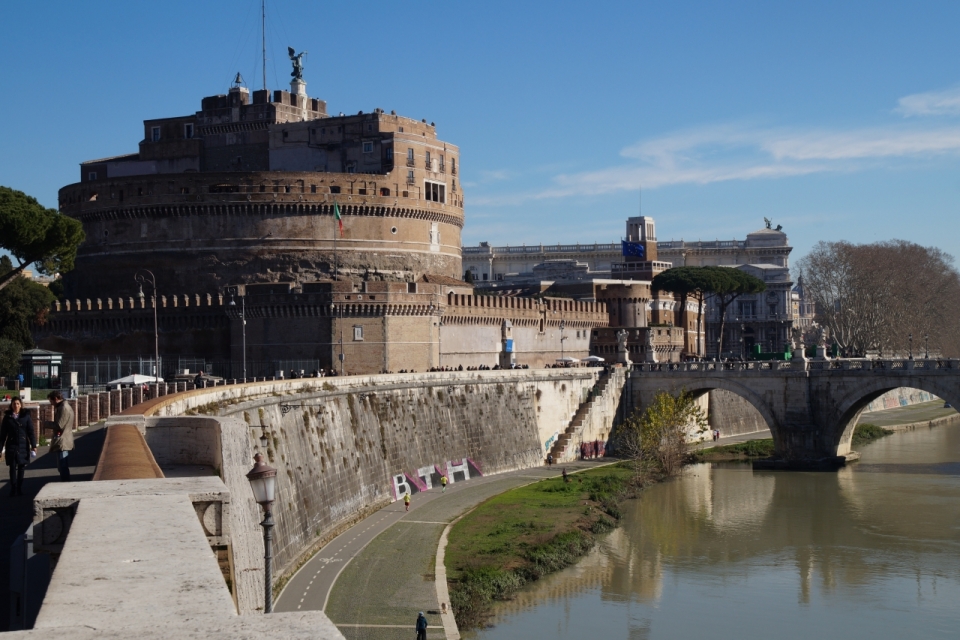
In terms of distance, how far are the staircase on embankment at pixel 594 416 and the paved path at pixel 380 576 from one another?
48.0 ft

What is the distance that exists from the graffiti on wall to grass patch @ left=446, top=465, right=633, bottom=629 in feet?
8.00

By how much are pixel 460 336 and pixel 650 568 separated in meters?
26.6

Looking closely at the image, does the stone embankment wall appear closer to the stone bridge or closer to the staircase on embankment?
the staircase on embankment

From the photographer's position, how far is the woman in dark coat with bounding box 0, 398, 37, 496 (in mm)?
13844

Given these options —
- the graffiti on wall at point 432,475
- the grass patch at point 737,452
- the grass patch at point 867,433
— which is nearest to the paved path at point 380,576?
the graffiti on wall at point 432,475

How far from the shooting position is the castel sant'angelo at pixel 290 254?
51094 mm

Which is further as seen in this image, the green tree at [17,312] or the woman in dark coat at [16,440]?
the green tree at [17,312]

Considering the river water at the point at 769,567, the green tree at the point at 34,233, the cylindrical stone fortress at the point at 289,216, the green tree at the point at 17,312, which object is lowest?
the river water at the point at 769,567

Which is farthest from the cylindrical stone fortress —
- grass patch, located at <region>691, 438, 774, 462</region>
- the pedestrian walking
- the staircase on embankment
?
the pedestrian walking

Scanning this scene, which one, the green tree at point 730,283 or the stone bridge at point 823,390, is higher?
the green tree at point 730,283

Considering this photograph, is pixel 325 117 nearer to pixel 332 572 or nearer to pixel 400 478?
pixel 400 478

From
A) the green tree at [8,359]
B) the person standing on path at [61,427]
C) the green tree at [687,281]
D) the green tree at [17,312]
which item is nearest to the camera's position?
the person standing on path at [61,427]

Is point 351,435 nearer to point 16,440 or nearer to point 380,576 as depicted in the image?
point 380,576

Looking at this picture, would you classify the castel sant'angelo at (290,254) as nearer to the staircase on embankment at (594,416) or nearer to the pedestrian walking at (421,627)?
the staircase on embankment at (594,416)
